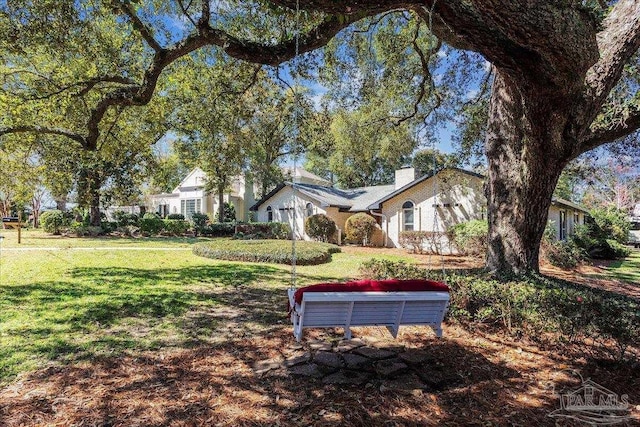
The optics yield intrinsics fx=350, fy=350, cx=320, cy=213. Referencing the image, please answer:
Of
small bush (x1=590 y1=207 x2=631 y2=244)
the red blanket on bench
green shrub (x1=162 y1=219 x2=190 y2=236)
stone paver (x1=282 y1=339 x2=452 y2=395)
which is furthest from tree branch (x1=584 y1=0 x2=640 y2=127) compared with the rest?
green shrub (x1=162 y1=219 x2=190 y2=236)

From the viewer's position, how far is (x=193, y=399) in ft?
11.2

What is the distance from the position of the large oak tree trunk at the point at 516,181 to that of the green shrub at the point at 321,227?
50.7 ft

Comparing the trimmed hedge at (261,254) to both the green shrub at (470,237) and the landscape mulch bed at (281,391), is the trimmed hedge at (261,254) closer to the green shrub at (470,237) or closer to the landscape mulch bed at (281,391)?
the green shrub at (470,237)

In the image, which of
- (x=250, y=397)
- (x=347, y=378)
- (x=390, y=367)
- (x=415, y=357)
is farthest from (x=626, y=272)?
(x=250, y=397)

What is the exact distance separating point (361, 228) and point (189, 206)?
876 inches

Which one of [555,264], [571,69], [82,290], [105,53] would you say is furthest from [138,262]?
[555,264]

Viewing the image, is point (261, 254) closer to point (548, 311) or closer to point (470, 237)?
point (470, 237)

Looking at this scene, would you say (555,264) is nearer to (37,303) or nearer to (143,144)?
(37,303)

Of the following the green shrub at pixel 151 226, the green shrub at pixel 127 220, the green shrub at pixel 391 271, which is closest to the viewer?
the green shrub at pixel 391 271

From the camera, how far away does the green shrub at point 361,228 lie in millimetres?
21375

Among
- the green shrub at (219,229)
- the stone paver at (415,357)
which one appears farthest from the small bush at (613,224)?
the green shrub at (219,229)

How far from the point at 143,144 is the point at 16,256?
615 cm

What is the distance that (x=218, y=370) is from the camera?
409 cm

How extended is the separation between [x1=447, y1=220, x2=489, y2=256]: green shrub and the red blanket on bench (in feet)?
40.7
